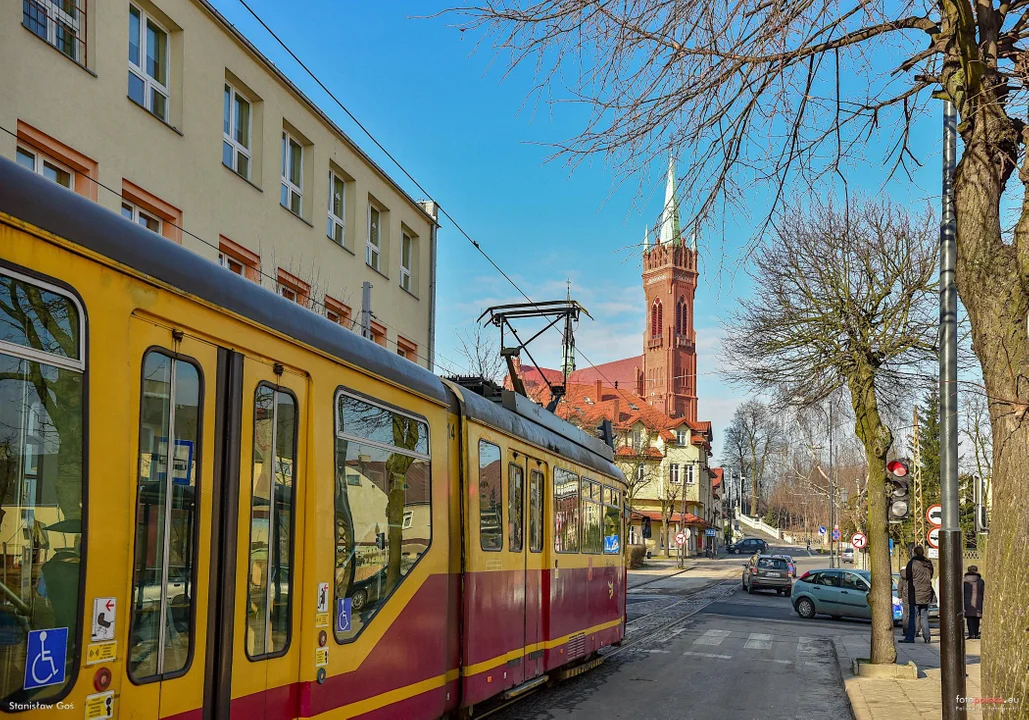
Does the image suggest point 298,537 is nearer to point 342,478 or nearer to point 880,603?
point 342,478

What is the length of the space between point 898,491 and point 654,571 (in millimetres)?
41491

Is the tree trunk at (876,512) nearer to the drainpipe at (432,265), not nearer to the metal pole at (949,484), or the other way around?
the metal pole at (949,484)

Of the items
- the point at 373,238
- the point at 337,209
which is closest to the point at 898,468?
the point at 337,209

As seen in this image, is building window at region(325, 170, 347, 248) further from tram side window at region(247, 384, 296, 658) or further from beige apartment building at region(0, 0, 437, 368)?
tram side window at region(247, 384, 296, 658)

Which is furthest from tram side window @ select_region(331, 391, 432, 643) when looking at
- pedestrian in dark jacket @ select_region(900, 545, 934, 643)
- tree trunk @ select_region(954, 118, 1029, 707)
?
pedestrian in dark jacket @ select_region(900, 545, 934, 643)

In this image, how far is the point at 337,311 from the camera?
21.0 m

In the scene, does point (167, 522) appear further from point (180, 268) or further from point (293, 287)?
point (293, 287)

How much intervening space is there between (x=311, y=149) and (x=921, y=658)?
48.0 feet

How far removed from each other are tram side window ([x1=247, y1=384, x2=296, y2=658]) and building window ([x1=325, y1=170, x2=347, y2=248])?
16153mm

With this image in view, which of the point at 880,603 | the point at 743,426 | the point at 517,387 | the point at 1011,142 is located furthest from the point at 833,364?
the point at 743,426

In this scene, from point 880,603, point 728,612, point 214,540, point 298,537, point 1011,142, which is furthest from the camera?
point 728,612

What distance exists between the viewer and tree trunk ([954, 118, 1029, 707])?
6.02 metres

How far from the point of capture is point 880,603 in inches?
599

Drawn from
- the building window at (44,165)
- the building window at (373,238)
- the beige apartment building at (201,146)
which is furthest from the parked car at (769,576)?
the building window at (44,165)
